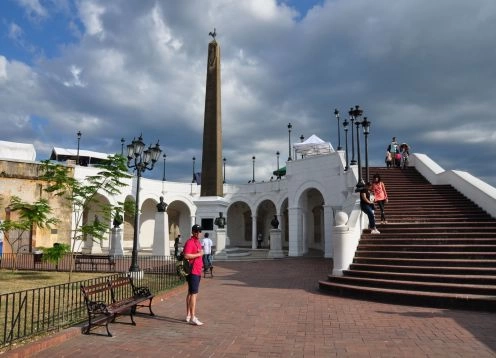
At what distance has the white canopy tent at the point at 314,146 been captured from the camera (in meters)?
32.8

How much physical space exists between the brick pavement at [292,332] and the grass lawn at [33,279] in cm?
459

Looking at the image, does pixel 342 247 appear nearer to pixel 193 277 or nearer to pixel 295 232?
pixel 193 277

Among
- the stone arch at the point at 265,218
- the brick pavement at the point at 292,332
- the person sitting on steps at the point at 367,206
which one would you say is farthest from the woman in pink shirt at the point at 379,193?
the stone arch at the point at 265,218

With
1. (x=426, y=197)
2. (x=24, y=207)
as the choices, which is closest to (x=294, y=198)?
(x=426, y=197)

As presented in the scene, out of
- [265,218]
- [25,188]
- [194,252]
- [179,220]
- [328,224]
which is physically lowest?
[194,252]

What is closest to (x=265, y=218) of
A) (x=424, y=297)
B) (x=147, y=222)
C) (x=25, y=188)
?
(x=147, y=222)

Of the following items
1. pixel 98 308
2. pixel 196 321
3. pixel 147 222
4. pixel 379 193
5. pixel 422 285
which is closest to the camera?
pixel 98 308

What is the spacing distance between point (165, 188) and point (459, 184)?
27.2 m

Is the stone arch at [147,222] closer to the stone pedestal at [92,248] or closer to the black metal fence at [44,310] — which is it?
the stone pedestal at [92,248]

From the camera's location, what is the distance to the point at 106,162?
13883 millimetres

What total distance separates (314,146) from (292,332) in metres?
26.5

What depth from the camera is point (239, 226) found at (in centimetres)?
4588

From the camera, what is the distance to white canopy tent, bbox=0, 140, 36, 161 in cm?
3251

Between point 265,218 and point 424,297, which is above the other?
point 265,218
